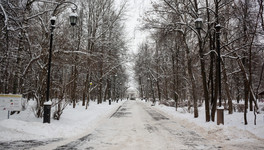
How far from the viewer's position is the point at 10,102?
9.48 meters

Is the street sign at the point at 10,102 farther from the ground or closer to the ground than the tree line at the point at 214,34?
closer to the ground

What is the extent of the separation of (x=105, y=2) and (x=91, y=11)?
78.6 inches

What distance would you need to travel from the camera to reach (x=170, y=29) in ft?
44.1

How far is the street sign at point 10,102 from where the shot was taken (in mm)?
9320

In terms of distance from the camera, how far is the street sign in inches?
367

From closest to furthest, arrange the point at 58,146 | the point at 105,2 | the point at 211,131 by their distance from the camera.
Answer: the point at 58,146 → the point at 211,131 → the point at 105,2

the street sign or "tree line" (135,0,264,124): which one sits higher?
"tree line" (135,0,264,124)

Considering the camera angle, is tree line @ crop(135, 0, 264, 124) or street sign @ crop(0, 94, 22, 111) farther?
tree line @ crop(135, 0, 264, 124)

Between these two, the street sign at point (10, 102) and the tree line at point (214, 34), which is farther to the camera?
the tree line at point (214, 34)

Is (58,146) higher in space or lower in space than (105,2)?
lower

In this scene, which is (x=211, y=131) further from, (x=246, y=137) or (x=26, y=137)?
(x=26, y=137)

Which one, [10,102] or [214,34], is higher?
[214,34]

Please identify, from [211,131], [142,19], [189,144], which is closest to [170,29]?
[142,19]

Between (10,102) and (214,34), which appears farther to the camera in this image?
(214,34)
